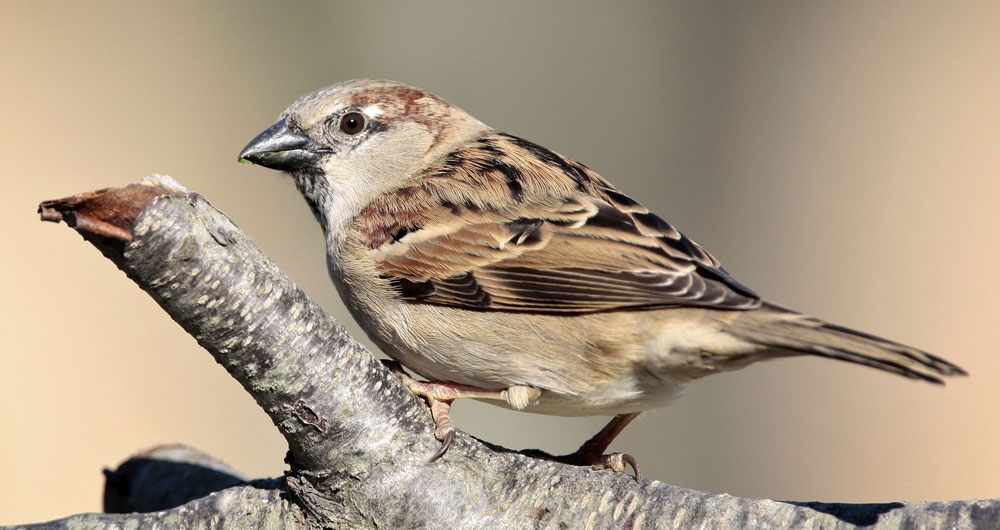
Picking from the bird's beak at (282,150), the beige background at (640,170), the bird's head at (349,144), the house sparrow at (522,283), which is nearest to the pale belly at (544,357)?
the house sparrow at (522,283)

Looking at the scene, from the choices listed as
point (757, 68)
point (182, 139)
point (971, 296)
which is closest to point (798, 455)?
point (971, 296)

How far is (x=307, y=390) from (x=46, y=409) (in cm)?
492

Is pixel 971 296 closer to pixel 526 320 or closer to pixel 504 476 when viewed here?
pixel 526 320

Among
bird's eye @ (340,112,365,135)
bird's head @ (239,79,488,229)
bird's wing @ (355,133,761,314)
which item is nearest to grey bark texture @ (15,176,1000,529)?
bird's wing @ (355,133,761,314)

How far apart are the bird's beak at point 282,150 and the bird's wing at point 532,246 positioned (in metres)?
0.40

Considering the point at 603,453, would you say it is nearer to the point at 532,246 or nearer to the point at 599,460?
the point at 599,460

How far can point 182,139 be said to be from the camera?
8.12 m

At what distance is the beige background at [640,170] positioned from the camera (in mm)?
7184

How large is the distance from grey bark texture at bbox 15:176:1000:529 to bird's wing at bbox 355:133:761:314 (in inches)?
24.8

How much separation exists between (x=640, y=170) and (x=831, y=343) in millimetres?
5924

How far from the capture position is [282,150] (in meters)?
3.97

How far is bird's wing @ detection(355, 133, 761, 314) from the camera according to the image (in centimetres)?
326

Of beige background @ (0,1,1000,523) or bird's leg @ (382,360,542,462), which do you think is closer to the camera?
bird's leg @ (382,360,542,462)

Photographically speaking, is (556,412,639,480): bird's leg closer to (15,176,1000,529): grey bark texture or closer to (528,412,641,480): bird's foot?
(528,412,641,480): bird's foot
